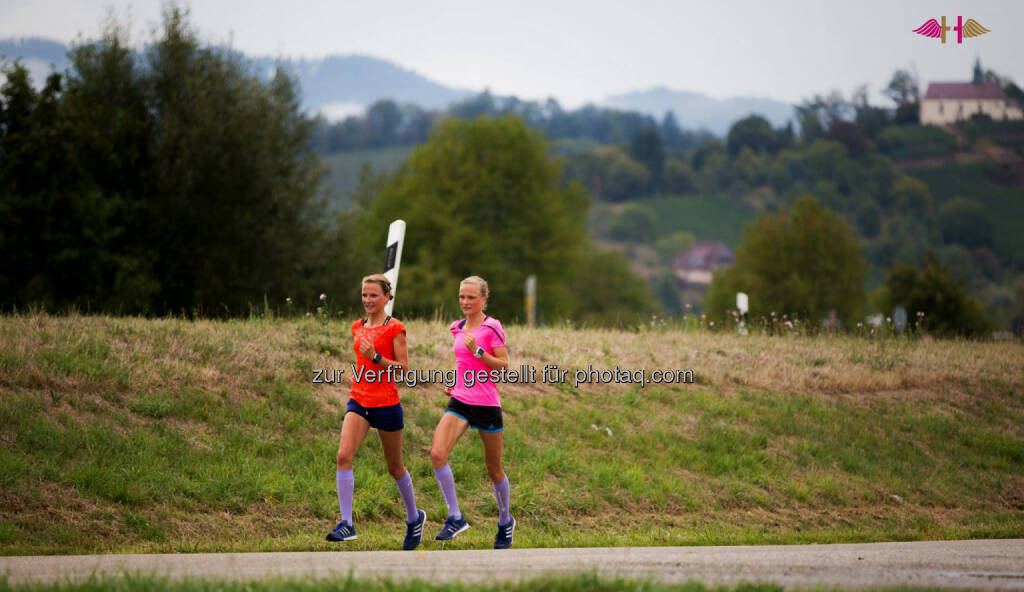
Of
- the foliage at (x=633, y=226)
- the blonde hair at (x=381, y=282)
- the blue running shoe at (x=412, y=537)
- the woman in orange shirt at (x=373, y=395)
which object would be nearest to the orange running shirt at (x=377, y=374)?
the woman in orange shirt at (x=373, y=395)

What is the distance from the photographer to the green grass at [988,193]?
14288 cm

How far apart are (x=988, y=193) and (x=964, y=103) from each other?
15.6 meters

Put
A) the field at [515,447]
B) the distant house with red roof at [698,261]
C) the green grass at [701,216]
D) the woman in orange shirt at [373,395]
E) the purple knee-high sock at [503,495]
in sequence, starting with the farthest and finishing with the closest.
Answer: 1. the green grass at [701,216]
2. the distant house with red roof at [698,261]
3. the field at [515,447]
4. the purple knee-high sock at [503,495]
5. the woman in orange shirt at [373,395]

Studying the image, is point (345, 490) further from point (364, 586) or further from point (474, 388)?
point (364, 586)

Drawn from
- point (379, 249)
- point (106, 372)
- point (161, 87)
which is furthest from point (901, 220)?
point (106, 372)

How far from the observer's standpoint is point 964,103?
15862 centimetres

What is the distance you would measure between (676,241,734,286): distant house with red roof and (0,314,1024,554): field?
143139 millimetres

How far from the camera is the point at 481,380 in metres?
8.35

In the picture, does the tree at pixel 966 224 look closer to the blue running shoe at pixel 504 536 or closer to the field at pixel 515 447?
the field at pixel 515 447

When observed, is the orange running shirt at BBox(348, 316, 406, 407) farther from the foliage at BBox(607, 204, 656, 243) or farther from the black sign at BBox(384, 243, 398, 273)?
the foliage at BBox(607, 204, 656, 243)

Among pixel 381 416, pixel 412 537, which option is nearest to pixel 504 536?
pixel 412 537

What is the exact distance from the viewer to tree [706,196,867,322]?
64875 millimetres

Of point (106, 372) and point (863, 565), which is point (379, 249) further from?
point (863, 565)

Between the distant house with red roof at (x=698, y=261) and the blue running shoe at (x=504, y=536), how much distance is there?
498ft
